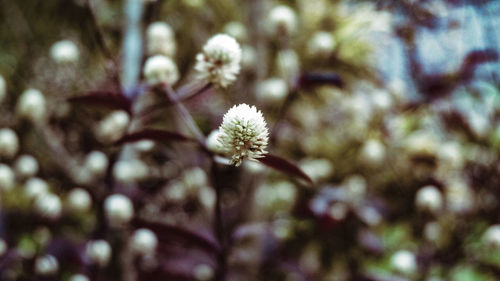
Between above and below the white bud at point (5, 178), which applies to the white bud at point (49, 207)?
below

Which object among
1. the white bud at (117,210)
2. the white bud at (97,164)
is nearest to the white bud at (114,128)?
the white bud at (97,164)

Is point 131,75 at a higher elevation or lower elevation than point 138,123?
higher

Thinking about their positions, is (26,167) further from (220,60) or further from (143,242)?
(220,60)

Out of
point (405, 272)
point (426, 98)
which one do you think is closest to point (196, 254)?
point (405, 272)

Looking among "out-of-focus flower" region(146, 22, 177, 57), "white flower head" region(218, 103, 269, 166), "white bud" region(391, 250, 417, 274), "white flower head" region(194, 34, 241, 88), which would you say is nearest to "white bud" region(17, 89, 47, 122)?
"out-of-focus flower" region(146, 22, 177, 57)

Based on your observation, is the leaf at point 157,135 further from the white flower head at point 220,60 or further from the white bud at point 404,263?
the white bud at point 404,263

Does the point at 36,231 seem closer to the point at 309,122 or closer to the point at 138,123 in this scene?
the point at 138,123

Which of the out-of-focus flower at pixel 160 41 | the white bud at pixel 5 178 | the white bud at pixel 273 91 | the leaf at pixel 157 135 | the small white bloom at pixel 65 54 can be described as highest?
the white bud at pixel 273 91
